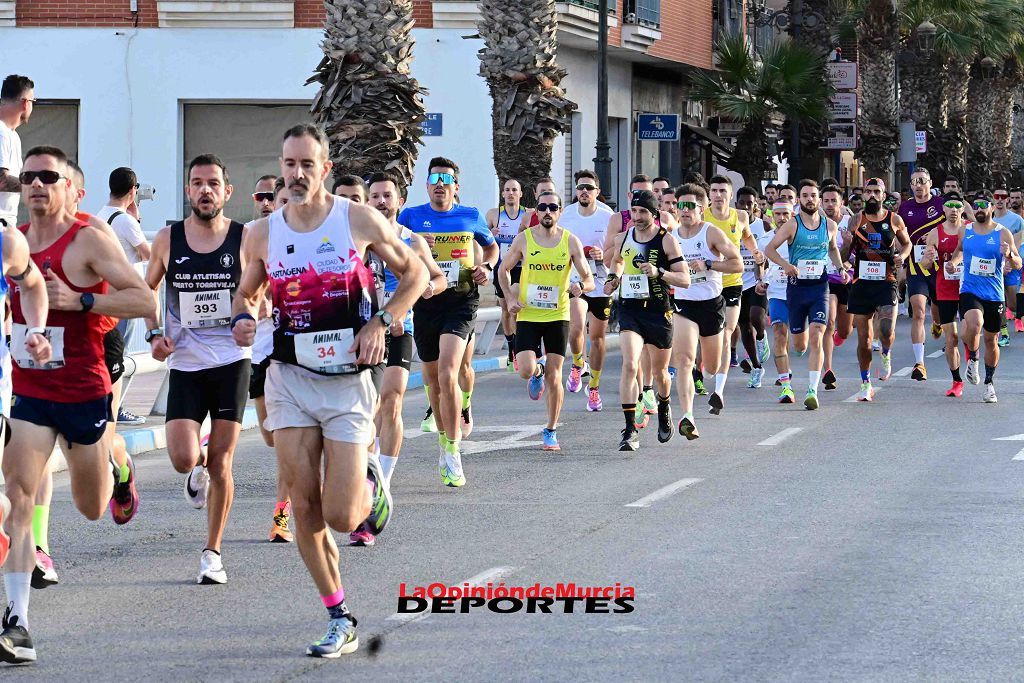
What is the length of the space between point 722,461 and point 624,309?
151cm

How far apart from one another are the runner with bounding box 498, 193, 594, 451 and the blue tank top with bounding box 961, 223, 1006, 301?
5.55 m

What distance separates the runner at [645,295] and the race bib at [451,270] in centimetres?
177

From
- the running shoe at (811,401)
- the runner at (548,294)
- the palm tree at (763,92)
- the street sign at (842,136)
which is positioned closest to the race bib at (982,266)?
Answer: the running shoe at (811,401)

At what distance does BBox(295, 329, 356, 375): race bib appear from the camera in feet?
22.2

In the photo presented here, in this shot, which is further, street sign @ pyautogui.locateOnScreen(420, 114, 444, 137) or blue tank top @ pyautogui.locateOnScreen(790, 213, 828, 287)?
street sign @ pyautogui.locateOnScreen(420, 114, 444, 137)

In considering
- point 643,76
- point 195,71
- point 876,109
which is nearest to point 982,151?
point 876,109

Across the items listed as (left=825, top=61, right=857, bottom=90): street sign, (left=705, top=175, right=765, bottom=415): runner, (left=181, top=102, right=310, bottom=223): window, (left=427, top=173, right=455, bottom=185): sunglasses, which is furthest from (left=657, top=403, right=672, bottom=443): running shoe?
(left=825, top=61, right=857, bottom=90): street sign

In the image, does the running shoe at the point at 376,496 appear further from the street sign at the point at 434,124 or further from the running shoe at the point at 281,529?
the street sign at the point at 434,124

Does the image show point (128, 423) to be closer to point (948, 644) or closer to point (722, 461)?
point (722, 461)

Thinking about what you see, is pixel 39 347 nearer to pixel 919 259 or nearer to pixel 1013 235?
pixel 919 259

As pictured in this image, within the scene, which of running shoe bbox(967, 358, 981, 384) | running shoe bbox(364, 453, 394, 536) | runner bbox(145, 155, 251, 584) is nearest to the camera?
running shoe bbox(364, 453, 394, 536)

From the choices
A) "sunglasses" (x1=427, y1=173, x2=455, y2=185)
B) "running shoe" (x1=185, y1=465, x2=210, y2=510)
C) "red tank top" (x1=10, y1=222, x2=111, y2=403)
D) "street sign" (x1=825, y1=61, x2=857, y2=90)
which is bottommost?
"running shoe" (x1=185, y1=465, x2=210, y2=510)

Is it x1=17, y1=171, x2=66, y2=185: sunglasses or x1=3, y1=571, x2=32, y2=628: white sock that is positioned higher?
x1=17, y1=171, x2=66, y2=185: sunglasses

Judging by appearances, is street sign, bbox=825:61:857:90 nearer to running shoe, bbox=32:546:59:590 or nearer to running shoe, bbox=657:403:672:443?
running shoe, bbox=657:403:672:443
